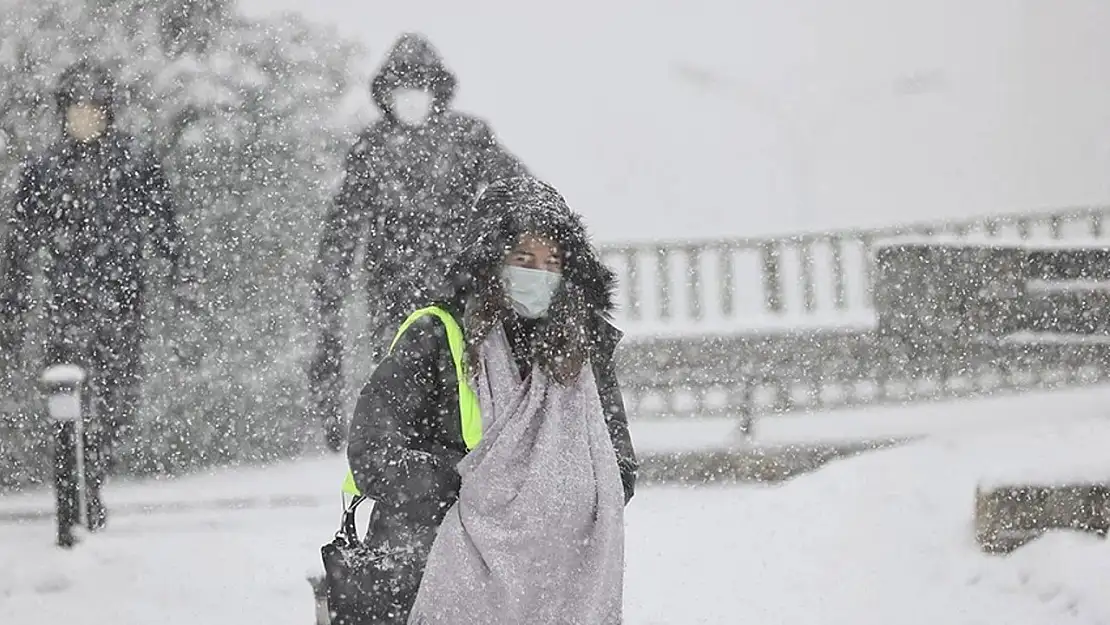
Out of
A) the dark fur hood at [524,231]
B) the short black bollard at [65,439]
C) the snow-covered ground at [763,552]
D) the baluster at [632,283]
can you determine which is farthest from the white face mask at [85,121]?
the baluster at [632,283]

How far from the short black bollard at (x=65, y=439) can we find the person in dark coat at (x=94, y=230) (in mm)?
209

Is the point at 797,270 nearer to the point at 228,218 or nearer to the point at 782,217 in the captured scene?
the point at 228,218

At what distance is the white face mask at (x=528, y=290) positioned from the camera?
274 centimetres

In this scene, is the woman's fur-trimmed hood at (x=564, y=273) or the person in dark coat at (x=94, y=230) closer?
the woman's fur-trimmed hood at (x=564, y=273)

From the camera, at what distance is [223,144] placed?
311 inches

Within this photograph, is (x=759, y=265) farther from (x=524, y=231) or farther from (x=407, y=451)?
(x=407, y=451)

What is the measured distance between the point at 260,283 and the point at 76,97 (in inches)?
71.9

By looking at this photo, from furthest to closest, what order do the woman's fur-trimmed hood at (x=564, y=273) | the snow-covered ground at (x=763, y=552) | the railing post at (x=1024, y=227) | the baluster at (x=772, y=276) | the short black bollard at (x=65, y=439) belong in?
the railing post at (x=1024, y=227), the baluster at (x=772, y=276), the short black bollard at (x=65, y=439), the snow-covered ground at (x=763, y=552), the woman's fur-trimmed hood at (x=564, y=273)

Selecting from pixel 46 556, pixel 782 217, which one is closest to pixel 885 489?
pixel 46 556

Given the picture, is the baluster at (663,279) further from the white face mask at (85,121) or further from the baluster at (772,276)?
the white face mask at (85,121)

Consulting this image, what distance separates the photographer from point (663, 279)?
9688 mm

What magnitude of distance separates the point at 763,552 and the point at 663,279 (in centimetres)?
426

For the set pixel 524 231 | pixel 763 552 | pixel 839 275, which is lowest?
pixel 763 552

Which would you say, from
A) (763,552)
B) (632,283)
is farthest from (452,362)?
(632,283)
